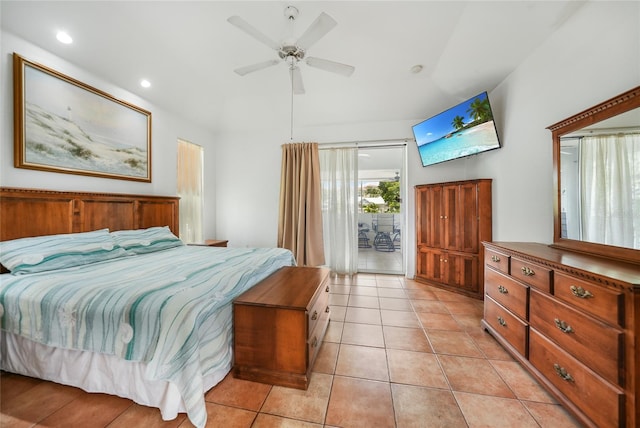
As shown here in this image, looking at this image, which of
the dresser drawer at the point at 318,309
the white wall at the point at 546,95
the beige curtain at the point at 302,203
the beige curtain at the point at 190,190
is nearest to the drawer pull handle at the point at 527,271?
the white wall at the point at 546,95

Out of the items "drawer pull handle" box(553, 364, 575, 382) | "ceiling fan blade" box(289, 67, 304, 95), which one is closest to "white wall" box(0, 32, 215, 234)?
"ceiling fan blade" box(289, 67, 304, 95)

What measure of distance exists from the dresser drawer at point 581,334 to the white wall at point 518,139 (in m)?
1.08

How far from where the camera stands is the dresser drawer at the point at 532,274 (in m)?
1.48

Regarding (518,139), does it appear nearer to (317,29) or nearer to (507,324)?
(507,324)

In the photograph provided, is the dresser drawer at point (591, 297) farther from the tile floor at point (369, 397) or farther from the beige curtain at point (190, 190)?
the beige curtain at point (190, 190)

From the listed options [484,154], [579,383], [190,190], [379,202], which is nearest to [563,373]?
[579,383]

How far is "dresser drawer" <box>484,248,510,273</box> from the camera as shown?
1.92 m

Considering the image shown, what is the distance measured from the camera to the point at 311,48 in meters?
2.75

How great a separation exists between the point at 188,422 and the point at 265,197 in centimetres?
356

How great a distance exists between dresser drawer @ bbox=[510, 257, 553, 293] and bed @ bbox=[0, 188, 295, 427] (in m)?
2.06

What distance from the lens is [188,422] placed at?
50.1 inches

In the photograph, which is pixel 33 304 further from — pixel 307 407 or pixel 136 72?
pixel 136 72

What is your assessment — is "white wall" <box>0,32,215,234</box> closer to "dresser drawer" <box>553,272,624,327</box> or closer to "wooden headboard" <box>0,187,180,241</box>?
"wooden headboard" <box>0,187,180,241</box>

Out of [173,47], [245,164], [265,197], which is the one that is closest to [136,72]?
[173,47]
